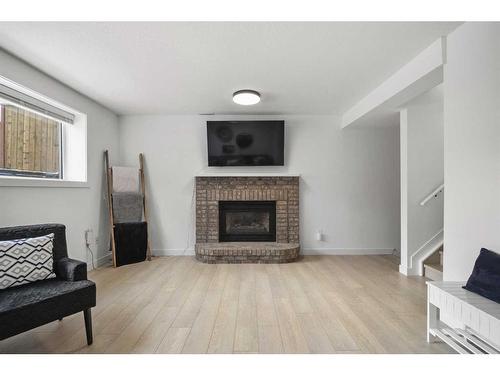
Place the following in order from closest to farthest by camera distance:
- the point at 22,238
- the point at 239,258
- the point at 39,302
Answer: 1. the point at 39,302
2. the point at 22,238
3. the point at 239,258

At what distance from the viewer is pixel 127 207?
4.15 meters

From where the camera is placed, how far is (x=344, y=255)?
4488 mm

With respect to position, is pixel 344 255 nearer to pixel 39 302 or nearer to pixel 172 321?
pixel 172 321

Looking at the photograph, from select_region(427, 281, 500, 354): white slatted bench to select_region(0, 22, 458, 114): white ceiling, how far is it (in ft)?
6.27

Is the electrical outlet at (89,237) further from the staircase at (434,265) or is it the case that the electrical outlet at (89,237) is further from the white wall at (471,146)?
the staircase at (434,265)

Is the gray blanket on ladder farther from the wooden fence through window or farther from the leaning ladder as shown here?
the wooden fence through window

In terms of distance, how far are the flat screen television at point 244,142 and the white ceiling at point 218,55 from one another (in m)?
0.76

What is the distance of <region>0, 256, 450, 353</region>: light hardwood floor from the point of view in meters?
1.85

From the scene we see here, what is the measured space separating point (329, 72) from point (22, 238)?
10.3 ft

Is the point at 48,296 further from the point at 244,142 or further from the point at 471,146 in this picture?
the point at 244,142

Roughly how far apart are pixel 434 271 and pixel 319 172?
82.9 inches

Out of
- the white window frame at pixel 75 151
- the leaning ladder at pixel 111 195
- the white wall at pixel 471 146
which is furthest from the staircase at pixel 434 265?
the white window frame at pixel 75 151

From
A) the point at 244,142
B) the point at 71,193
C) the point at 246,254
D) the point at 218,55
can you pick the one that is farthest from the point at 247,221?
the point at 218,55
